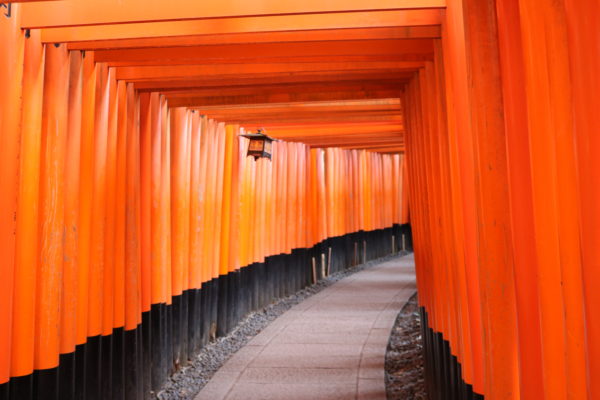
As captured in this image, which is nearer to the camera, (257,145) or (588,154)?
(588,154)

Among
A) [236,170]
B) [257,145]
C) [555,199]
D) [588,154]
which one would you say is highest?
[257,145]

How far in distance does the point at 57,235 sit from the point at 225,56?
1.90 metres

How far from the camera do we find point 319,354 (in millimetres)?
7410

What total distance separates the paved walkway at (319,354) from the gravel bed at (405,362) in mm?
110

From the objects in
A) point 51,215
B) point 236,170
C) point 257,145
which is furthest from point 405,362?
point 51,215

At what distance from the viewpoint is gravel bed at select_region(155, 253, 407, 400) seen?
20.5 ft

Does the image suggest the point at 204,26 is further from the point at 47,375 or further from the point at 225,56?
the point at 47,375

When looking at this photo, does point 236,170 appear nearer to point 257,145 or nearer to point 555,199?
point 257,145

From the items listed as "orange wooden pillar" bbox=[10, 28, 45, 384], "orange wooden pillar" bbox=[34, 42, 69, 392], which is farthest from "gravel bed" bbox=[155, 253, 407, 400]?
"orange wooden pillar" bbox=[10, 28, 45, 384]

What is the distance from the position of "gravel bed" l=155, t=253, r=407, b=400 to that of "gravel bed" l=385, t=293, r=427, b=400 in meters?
2.06

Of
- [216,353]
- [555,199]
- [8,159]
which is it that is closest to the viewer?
[555,199]

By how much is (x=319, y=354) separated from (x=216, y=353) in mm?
1383

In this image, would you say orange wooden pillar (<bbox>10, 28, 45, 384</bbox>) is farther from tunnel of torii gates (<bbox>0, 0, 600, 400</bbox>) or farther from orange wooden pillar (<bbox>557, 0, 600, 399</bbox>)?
orange wooden pillar (<bbox>557, 0, 600, 399</bbox>)

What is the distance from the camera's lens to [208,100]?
258 inches
